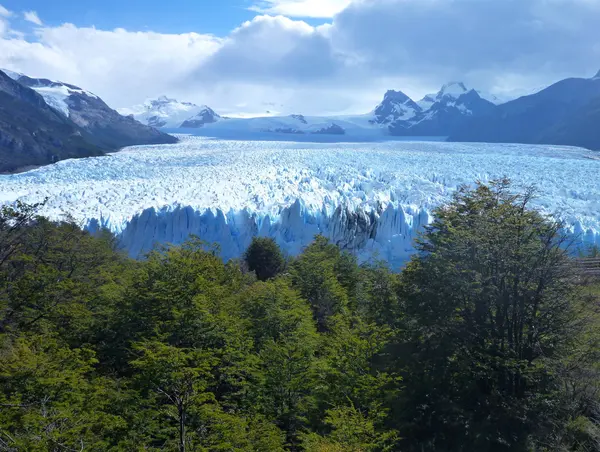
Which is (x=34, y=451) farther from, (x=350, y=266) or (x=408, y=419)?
(x=350, y=266)

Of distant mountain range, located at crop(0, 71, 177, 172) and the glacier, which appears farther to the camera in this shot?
distant mountain range, located at crop(0, 71, 177, 172)

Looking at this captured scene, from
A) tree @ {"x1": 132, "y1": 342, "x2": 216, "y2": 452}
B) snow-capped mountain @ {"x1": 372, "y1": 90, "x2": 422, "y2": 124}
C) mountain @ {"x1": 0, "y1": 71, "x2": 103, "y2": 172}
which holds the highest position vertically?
snow-capped mountain @ {"x1": 372, "y1": 90, "x2": 422, "y2": 124}

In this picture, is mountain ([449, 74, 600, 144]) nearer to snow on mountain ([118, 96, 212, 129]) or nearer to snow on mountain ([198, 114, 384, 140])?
snow on mountain ([198, 114, 384, 140])

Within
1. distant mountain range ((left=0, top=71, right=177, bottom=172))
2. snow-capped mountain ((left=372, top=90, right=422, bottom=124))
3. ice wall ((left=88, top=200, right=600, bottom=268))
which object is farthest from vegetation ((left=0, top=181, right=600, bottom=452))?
snow-capped mountain ((left=372, top=90, right=422, bottom=124))

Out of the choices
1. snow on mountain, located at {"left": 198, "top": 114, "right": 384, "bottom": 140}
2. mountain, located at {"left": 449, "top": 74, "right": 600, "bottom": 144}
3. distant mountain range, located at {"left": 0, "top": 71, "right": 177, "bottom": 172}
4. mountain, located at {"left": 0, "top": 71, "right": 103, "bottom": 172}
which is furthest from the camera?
snow on mountain, located at {"left": 198, "top": 114, "right": 384, "bottom": 140}

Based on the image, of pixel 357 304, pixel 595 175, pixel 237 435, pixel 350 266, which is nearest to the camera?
pixel 237 435

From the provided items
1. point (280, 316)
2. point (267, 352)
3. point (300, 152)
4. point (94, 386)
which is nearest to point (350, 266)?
point (280, 316)

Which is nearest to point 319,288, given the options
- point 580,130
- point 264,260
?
point 264,260
